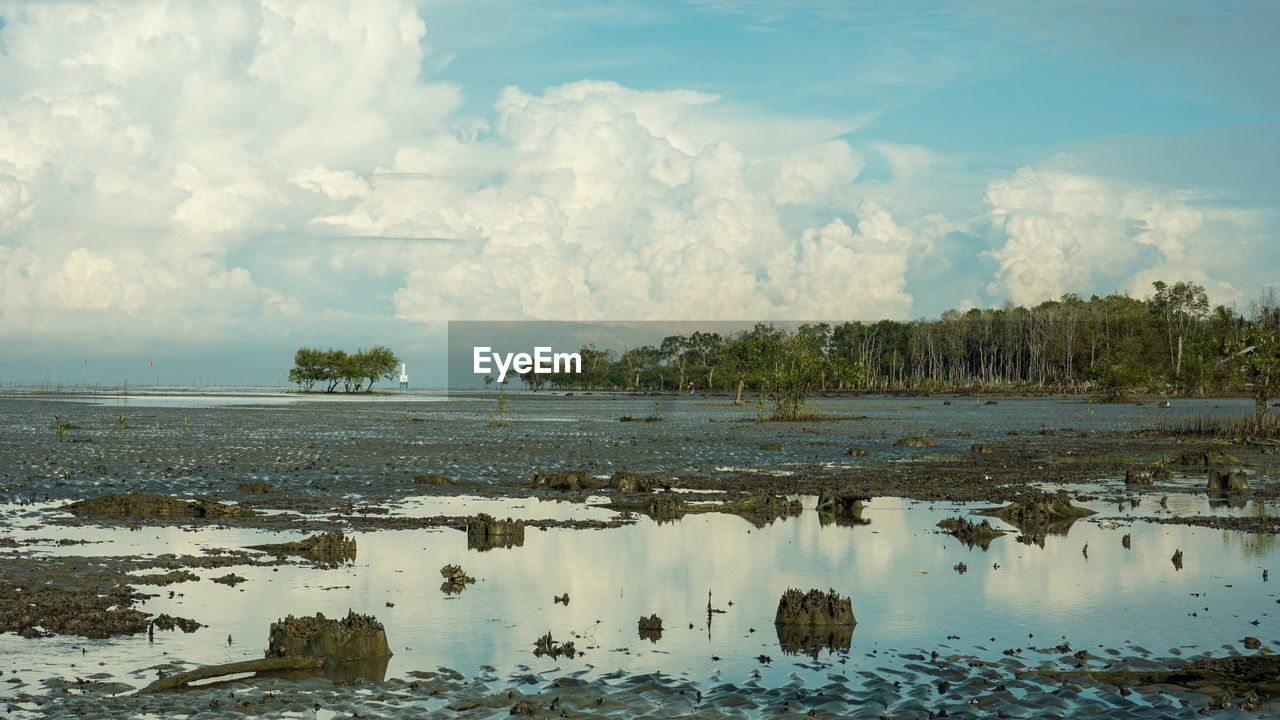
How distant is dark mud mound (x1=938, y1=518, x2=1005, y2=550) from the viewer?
19.6 metres

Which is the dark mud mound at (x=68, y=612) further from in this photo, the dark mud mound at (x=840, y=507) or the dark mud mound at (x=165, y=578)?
the dark mud mound at (x=840, y=507)

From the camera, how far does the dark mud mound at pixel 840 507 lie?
22.9 metres

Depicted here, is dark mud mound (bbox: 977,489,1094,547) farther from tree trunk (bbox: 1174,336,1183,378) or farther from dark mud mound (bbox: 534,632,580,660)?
tree trunk (bbox: 1174,336,1183,378)

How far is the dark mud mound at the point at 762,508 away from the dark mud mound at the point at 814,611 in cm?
984

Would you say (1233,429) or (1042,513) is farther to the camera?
(1233,429)

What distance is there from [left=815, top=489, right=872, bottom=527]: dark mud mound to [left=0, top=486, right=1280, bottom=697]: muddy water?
0.94 m

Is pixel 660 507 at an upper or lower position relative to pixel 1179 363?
lower

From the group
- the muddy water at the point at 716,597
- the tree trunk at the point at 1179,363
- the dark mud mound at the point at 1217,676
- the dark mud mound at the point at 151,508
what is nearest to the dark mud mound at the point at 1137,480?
the muddy water at the point at 716,597

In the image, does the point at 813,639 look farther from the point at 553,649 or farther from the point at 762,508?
the point at 762,508

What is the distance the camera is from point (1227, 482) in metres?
28.0

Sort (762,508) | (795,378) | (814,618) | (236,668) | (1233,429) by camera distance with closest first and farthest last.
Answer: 1. (236,668)
2. (814,618)
3. (762,508)
4. (1233,429)
5. (795,378)

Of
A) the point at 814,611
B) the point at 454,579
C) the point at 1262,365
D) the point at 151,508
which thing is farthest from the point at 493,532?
the point at 1262,365

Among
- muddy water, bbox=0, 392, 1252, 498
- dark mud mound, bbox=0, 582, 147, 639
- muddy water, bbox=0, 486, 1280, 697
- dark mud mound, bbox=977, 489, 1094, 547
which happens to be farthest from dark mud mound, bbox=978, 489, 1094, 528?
dark mud mound, bbox=0, 582, 147, 639

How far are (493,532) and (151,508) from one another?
7.58 metres
